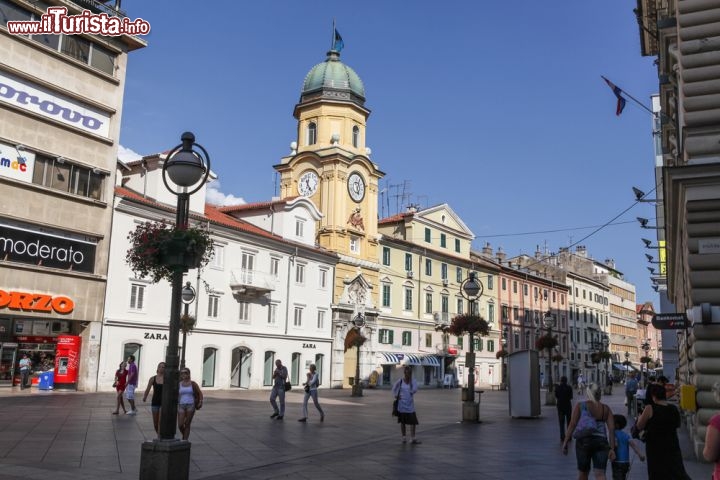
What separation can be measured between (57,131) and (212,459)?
25466 mm

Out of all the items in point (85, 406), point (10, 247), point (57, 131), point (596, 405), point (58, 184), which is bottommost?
point (85, 406)

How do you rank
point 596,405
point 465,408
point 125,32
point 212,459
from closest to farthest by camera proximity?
point 596,405 → point 212,459 → point 465,408 → point 125,32

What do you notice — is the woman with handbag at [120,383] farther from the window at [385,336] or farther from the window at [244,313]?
the window at [385,336]

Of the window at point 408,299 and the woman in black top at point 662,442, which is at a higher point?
the window at point 408,299

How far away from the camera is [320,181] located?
5512cm

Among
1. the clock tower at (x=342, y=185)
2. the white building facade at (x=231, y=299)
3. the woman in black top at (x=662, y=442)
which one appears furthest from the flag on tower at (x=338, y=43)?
the woman in black top at (x=662, y=442)

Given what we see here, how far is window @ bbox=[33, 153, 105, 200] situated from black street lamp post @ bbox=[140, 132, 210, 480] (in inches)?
998

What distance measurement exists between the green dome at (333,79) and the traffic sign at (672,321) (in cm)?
4478

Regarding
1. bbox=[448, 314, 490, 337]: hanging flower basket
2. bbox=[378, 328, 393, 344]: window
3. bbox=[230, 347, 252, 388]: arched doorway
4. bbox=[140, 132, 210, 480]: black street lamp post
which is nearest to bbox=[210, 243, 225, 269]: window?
bbox=[230, 347, 252, 388]: arched doorway

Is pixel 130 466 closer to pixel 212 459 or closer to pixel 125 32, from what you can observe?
pixel 212 459

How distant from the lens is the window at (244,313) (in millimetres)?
43281

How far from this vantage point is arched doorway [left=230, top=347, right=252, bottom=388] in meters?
43.2

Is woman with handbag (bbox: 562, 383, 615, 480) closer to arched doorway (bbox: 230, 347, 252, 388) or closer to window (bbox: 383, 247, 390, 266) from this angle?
arched doorway (bbox: 230, 347, 252, 388)

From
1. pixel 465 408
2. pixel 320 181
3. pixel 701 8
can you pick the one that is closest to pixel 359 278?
pixel 320 181
